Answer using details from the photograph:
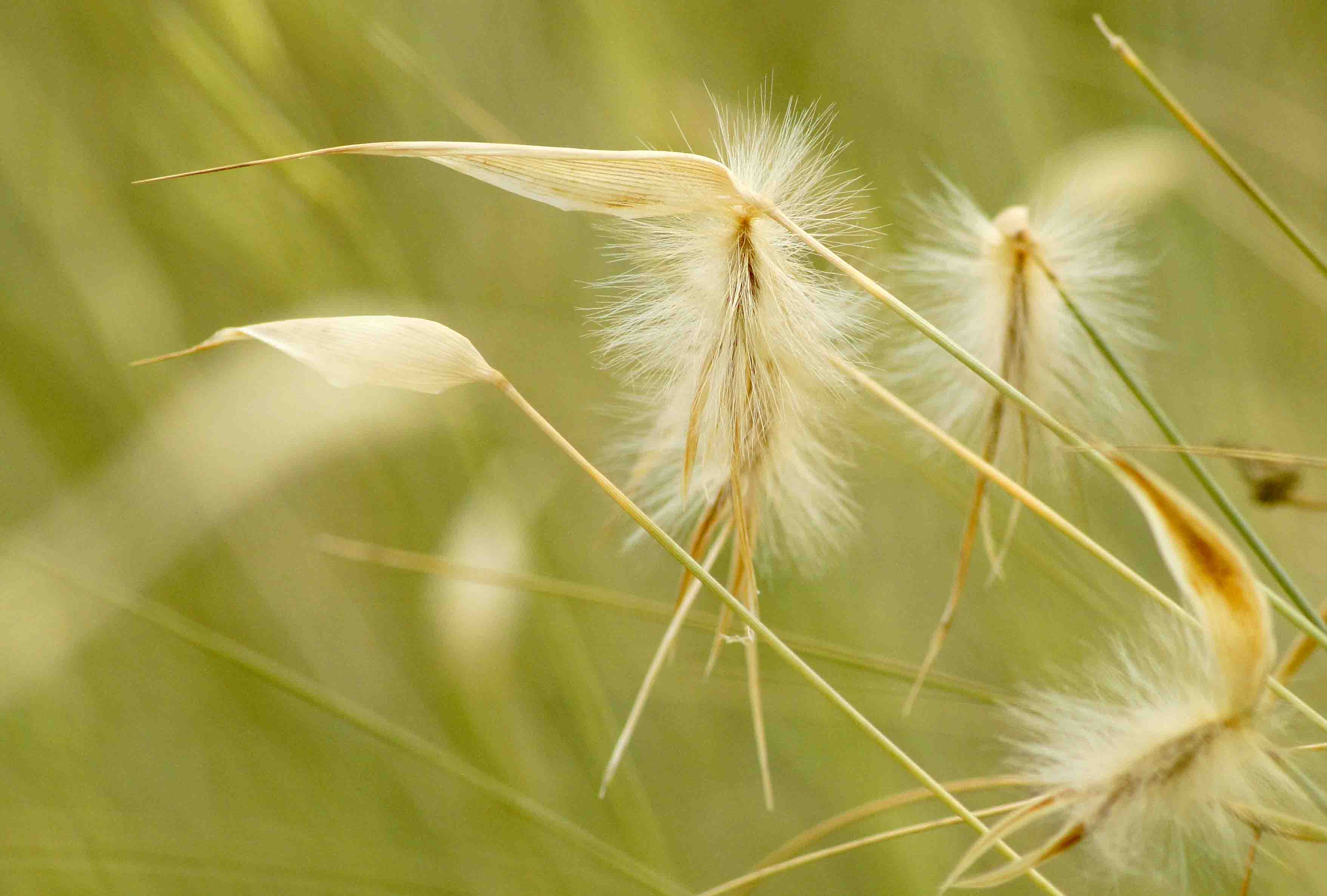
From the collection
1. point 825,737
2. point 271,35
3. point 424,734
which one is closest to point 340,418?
point 271,35

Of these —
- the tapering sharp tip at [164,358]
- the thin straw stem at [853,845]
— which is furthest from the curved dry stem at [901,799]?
the tapering sharp tip at [164,358]

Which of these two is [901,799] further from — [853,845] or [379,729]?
[379,729]

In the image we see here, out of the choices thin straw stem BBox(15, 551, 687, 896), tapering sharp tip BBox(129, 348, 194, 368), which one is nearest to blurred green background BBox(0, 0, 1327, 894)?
thin straw stem BBox(15, 551, 687, 896)

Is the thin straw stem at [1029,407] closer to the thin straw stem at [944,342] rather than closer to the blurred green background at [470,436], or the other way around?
the thin straw stem at [944,342]

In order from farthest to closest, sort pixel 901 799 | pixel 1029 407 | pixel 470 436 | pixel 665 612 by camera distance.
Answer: pixel 470 436, pixel 665 612, pixel 901 799, pixel 1029 407

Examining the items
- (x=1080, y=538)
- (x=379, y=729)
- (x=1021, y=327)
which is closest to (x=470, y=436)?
(x=379, y=729)

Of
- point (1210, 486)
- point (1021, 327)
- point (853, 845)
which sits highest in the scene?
point (1021, 327)

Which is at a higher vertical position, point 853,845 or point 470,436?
point 470,436

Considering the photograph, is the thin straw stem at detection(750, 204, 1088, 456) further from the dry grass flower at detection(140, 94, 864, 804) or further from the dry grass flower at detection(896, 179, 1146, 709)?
the dry grass flower at detection(896, 179, 1146, 709)
